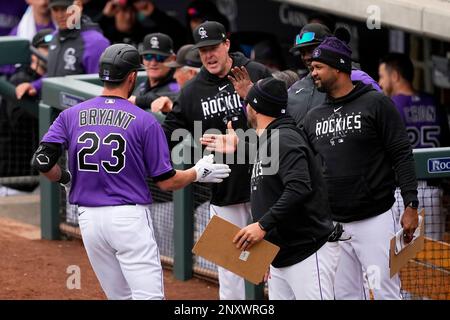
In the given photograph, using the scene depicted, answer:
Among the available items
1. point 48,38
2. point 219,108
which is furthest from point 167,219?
point 48,38

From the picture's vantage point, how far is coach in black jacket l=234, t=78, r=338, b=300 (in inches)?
229

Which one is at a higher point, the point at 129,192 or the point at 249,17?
the point at 249,17

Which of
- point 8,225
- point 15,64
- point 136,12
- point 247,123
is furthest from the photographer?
point 136,12

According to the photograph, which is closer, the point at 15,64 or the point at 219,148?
the point at 219,148

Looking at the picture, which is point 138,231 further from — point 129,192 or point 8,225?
point 8,225

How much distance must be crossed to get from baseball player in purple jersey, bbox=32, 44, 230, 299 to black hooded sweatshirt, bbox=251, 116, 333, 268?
1.69 feet

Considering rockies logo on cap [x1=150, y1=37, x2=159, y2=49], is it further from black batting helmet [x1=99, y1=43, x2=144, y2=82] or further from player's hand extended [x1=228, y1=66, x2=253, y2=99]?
black batting helmet [x1=99, y1=43, x2=144, y2=82]

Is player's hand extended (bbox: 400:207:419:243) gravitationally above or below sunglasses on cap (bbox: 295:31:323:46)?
below

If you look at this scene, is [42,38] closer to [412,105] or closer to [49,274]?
[49,274]

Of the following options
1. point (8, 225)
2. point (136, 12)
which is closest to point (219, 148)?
point (8, 225)

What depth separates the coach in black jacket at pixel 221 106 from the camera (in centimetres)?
711

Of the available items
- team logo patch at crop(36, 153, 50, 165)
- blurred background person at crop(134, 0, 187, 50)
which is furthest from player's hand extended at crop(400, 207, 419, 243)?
blurred background person at crop(134, 0, 187, 50)

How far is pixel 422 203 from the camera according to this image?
721 cm
